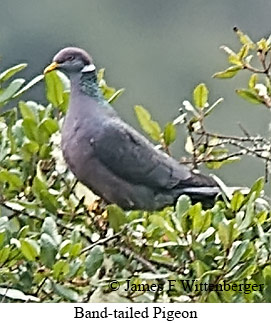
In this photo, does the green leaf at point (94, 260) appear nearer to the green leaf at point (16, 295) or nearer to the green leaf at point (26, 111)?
the green leaf at point (16, 295)

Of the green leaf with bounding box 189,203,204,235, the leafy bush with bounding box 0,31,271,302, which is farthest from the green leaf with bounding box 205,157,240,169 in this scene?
the green leaf with bounding box 189,203,204,235

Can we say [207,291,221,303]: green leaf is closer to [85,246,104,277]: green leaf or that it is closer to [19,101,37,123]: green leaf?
[85,246,104,277]: green leaf

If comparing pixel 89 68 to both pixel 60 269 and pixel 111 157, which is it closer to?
pixel 111 157

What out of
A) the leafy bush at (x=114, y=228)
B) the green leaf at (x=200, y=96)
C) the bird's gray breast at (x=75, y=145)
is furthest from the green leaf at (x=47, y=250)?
the green leaf at (x=200, y=96)

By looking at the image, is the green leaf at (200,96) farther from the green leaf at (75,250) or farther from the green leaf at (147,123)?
the green leaf at (75,250)

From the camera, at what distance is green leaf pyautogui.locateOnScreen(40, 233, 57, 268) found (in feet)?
2.47

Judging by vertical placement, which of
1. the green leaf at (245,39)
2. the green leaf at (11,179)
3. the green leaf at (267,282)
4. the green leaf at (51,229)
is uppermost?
the green leaf at (245,39)

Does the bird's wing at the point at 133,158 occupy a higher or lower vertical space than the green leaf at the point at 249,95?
lower

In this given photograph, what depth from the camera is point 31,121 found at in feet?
2.77

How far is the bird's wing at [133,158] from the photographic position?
0.90 meters

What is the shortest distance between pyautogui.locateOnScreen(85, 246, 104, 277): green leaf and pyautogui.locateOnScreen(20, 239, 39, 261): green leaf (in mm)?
53

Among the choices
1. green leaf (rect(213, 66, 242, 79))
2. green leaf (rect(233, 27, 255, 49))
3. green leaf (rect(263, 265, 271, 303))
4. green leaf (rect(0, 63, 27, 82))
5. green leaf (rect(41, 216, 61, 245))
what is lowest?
green leaf (rect(263, 265, 271, 303))

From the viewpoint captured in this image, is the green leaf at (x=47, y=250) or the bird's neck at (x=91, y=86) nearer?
the green leaf at (x=47, y=250)

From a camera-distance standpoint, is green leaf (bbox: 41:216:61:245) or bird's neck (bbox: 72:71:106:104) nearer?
green leaf (bbox: 41:216:61:245)
